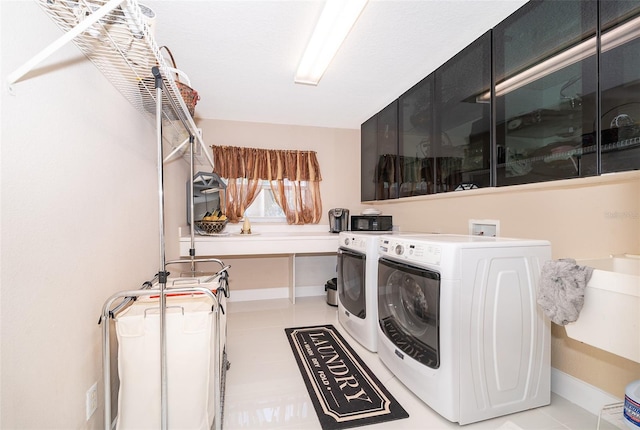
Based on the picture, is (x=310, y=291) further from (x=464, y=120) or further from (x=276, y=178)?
(x=464, y=120)

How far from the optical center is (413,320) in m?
1.71

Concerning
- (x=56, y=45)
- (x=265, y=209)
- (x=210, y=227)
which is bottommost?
(x=210, y=227)

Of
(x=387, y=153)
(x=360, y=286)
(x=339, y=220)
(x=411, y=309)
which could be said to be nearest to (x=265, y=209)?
(x=339, y=220)

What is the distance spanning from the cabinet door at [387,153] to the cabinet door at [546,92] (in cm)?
125

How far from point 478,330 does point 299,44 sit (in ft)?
7.04

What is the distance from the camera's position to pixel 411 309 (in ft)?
5.68

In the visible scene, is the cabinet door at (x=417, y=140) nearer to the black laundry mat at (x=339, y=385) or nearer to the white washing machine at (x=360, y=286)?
the white washing machine at (x=360, y=286)

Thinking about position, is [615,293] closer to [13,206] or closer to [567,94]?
[567,94]

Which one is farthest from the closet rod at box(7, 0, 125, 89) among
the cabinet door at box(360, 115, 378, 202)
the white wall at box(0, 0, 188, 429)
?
the cabinet door at box(360, 115, 378, 202)

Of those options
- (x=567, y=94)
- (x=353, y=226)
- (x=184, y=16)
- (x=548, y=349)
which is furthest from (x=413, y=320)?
(x=184, y=16)

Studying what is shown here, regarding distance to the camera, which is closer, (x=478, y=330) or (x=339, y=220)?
(x=478, y=330)

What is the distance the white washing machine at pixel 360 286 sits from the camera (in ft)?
7.18

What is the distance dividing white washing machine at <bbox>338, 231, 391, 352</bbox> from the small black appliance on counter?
988 millimetres

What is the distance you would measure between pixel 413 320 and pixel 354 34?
1.93 meters
